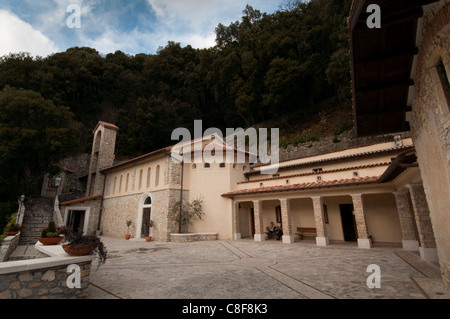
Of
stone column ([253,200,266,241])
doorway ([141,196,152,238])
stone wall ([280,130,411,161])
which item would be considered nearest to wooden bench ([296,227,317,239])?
stone column ([253,200,266,241])

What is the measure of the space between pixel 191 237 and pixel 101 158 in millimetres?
14902

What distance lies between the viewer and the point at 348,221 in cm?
1427

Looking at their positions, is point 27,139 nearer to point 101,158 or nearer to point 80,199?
point 80,199

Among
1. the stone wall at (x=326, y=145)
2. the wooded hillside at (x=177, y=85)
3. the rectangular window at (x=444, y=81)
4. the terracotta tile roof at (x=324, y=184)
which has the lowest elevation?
the terracotta tile roof at (x=324, y=184)

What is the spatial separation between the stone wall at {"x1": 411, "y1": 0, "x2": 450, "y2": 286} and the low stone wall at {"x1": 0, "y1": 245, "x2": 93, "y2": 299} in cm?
673

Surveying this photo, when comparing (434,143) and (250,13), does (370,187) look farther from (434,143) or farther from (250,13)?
(250,13)

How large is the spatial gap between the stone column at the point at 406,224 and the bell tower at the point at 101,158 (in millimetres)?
24098

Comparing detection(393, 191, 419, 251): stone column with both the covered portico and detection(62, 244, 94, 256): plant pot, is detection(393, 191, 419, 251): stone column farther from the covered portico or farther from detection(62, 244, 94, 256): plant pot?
detection(62, 244, 94, 256): plant pot

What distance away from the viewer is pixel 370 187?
10.9 m

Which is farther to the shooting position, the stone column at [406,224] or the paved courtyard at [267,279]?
the stone column at [406,224]

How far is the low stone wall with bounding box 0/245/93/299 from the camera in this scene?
338 cm

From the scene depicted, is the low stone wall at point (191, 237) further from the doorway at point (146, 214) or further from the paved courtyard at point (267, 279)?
the paved courtyard at point (267, 279)

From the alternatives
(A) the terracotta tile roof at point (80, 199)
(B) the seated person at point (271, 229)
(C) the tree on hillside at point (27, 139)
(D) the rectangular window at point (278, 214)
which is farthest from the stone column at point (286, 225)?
(C) the tree on hillside at point (27, 139)

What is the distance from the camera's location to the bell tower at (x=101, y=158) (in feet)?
75.5
